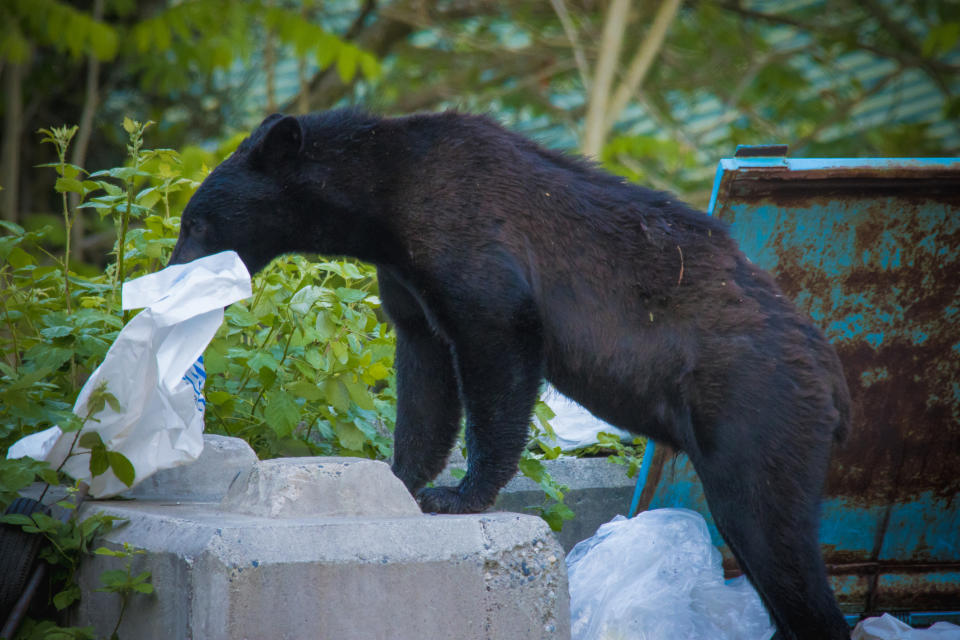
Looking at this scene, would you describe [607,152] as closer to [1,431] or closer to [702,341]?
[702,341]

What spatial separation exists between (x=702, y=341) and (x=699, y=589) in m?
0.84

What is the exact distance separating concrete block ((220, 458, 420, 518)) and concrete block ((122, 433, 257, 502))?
397 mm

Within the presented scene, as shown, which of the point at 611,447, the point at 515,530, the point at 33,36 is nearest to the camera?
the point at 515,530

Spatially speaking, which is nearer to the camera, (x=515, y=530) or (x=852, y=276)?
(x=515, y=530)

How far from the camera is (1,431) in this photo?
2.69 metres

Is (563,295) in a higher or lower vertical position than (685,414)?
higher

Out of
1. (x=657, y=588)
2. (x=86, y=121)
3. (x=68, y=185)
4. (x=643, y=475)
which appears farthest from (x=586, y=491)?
(x=86, y=121)

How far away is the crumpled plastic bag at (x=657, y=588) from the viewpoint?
9.41 ft

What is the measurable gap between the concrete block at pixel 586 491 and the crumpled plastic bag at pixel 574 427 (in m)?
0.23

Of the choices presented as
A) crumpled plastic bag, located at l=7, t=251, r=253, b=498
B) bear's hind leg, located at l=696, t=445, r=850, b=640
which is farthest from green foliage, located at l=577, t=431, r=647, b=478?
crumpled plastic bag, located at l=7, t=251, r=253, b=498

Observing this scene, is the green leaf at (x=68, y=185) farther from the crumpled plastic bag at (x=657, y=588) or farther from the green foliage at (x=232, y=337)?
the crumpled plastic bag at (x=657, y=588)

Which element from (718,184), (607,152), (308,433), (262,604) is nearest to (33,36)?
(607,152)

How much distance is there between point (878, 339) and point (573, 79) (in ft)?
26.4

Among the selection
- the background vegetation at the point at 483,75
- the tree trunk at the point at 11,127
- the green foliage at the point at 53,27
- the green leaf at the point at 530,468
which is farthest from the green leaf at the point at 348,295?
the tree trunk at the point at 11,127
